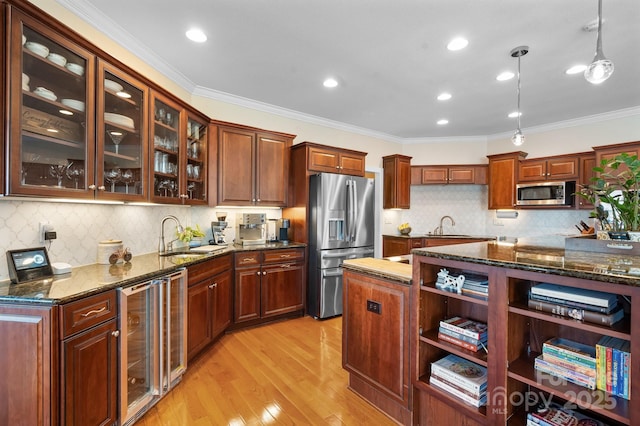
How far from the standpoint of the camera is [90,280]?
6.05 ft

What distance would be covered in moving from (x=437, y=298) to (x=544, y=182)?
407 cm


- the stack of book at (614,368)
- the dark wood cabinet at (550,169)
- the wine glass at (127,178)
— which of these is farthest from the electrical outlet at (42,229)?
the dark wood cabinet at (550,169)

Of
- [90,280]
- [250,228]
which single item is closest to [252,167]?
[250,228]

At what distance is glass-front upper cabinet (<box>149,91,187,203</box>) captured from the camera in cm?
263

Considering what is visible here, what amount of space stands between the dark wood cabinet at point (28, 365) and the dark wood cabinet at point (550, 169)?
593 cm

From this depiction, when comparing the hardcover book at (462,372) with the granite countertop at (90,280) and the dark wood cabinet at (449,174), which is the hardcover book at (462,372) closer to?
the granite countertop at (90,280)

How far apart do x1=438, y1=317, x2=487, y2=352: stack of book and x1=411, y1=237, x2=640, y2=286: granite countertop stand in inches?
16.8

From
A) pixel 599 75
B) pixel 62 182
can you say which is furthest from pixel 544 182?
pixel 62 182

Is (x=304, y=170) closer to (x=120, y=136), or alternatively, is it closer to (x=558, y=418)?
(x=120, y=136)

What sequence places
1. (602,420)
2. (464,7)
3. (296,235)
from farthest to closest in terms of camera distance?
(296,235) < (464,7) < (602,420)

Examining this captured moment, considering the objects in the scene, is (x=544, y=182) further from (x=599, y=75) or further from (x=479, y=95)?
(x=599, y=75)

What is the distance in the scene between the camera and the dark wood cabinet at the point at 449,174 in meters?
5.42

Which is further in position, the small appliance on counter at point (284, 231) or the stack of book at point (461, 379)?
the small appliance on counter at point (284, 231)

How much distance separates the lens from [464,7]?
7.09ft
